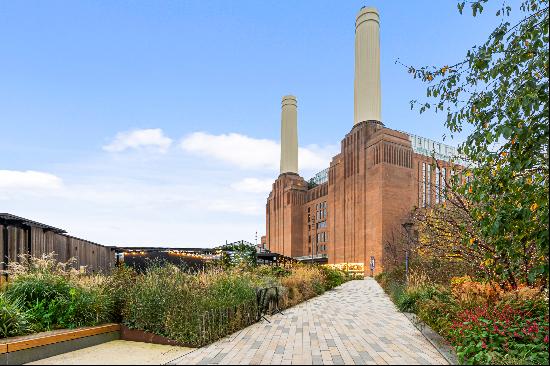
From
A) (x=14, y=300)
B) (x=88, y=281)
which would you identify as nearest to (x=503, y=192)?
(x=88, y=281)

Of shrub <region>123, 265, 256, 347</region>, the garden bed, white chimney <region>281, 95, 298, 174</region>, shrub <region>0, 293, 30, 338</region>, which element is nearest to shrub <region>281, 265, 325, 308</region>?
the garden bed

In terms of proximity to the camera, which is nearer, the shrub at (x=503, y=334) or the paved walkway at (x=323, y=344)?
the shrub at (x=503, y=334)

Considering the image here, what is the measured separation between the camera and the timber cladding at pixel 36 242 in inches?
456

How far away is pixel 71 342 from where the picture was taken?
7258 mm

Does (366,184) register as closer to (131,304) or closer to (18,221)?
(18,221)

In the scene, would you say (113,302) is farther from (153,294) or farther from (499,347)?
(499,347)

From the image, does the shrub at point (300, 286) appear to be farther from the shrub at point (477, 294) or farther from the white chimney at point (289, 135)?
the white chimney at point (289, 135)

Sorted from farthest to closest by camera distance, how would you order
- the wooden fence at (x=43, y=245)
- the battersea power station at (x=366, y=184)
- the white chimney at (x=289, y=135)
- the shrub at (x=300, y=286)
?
1. the white chimney at (x=289, y=135)
2. the battersea power station at (x=366, y=184)
3. the shrub at (x=300, y=286)
4. the wooden fence at (x=43, y=245)

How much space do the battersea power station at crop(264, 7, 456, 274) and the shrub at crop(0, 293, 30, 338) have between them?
43164 mm

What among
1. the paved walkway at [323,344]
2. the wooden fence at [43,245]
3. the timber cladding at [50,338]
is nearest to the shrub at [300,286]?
the paved walkway at [323,344]

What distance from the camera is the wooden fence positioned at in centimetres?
1160

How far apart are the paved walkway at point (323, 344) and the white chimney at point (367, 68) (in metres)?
56.4

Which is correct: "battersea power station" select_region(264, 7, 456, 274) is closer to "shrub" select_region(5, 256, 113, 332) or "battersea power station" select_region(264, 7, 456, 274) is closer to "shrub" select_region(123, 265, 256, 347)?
"shrub" select_region(123, 265, 256, 347)

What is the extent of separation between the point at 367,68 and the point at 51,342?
6439 cm
